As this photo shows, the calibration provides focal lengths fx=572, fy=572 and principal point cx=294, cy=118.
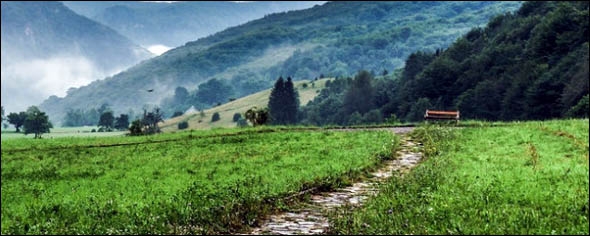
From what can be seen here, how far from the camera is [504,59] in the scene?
14538 cm

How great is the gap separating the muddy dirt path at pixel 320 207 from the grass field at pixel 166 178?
58 centimetres

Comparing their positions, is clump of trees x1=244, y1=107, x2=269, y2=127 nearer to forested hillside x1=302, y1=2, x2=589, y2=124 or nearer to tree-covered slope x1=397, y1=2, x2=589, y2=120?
forested hillside x1=302, y1=2, x2=589, y2=124

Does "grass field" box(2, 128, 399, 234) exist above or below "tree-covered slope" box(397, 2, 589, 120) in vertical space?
below

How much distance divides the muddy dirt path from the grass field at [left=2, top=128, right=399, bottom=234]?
1.91 feet

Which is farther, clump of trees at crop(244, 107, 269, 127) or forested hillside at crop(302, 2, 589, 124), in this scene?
forested hillside at crop(302, 2, 589, 124)

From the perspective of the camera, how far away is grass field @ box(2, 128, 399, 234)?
14844 mm

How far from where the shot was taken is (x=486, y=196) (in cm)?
1563

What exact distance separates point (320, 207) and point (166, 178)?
24.1ft

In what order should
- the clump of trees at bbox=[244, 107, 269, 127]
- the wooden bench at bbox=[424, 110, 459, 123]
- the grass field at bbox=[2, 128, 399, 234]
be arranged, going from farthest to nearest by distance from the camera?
the clump of trees at bbox=[244, 107, 269, 127] → the wooden bench at bbox=[424, 110, 459, 123] → the grass field at bbox=[2, 128, 399, 234]

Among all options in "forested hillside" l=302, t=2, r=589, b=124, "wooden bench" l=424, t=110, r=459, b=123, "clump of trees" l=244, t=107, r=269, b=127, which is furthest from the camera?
"forested hillside" l=302, t=2, r=589, b=124

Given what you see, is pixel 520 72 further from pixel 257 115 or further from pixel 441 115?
pixel 257 115

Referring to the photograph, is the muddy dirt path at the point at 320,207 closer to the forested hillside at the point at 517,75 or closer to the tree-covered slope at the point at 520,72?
the forested hillside at the point at 517,75

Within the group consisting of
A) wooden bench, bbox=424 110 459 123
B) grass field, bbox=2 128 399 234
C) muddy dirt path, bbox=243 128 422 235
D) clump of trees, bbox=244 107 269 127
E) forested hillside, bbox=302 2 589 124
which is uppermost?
forested hillside, bbox=302 2 589 124

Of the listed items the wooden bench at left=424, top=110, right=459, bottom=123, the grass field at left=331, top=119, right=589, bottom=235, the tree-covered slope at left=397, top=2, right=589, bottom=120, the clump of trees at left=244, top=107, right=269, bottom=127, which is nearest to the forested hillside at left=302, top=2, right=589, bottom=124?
the tree-covered slope at left=397, top=2, right=589, bottom=120
